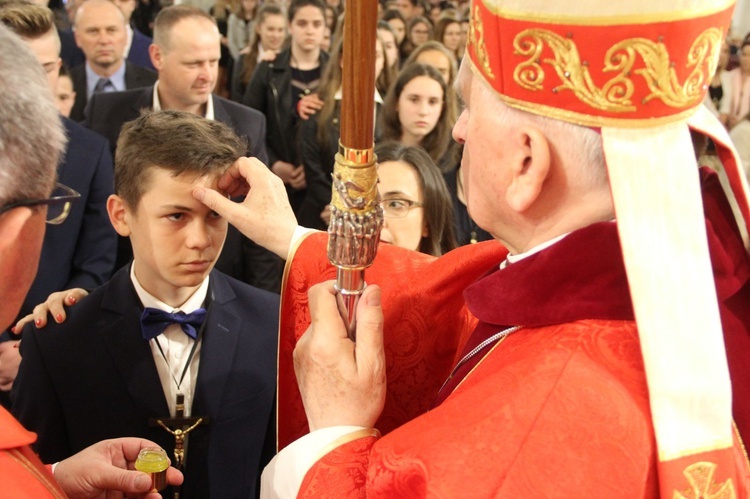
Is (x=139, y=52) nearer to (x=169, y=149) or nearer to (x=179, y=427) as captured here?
(x=169, y=149)

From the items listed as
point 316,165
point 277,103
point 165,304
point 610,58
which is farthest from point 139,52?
point 610,58

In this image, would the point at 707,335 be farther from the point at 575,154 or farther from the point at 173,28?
the point at 173,28

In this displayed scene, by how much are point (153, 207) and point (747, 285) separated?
1474mm

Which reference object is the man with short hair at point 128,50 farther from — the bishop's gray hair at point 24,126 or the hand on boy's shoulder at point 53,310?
the bishop's gray hair at point 24,126

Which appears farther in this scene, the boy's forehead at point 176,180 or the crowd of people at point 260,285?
the boy's forehead at point 176,180

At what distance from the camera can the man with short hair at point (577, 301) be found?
1.33 meters

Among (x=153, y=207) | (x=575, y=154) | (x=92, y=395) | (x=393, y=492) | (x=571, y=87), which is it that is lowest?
(x=92, y=395)

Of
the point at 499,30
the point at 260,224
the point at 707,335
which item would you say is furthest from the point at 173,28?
the point at 707,335

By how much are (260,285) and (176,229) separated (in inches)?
91.2

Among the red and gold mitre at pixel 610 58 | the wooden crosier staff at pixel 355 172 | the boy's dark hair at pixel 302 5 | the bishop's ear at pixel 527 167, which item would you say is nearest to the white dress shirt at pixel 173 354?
the wooden crosier staff at pixel 355 172

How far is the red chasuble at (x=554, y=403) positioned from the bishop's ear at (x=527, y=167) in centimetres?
10

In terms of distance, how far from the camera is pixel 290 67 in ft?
19.5

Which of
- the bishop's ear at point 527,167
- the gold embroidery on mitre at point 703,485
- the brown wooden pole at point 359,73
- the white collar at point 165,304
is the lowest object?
the white collar at point 165,304

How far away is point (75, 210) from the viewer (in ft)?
12.2
